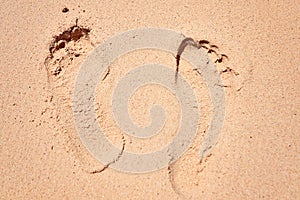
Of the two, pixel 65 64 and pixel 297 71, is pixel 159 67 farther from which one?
pixel 297 71

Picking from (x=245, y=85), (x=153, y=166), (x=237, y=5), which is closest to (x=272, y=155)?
(x=245, y=85)

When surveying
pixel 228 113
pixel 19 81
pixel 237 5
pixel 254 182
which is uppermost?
pixel 237 5

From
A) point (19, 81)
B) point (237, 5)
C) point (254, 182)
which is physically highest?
point (237, 5)

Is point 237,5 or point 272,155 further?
point 237,5

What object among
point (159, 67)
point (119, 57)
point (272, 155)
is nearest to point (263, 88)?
point (272, 155)

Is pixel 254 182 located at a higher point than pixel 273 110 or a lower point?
lower

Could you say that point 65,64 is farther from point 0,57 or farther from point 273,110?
point 273,110
